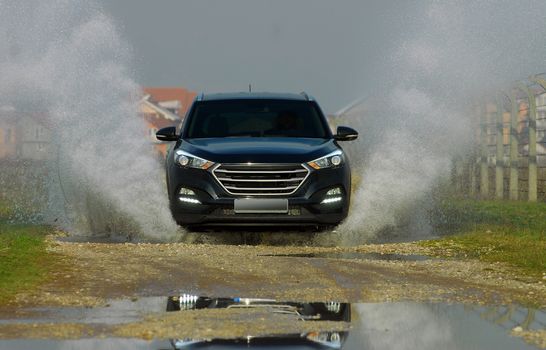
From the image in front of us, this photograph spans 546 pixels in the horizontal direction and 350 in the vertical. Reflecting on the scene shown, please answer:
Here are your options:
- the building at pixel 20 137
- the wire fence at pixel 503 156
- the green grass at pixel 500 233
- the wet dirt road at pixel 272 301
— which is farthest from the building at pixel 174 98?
the wet dirt road at pixel 272 301

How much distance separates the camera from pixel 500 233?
18.6 metres

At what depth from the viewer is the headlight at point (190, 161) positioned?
16156 mm

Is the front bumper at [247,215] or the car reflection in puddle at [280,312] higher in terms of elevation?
the front bumper at [247,215]

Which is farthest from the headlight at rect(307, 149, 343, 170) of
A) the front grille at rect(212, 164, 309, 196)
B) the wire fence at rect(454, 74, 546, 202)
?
the wire fence at rect(454, 74, 546, 202)

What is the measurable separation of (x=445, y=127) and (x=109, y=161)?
21.3ft

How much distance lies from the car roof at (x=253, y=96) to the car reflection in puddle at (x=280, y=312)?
707cm

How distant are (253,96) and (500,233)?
387cm

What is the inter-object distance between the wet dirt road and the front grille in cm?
88

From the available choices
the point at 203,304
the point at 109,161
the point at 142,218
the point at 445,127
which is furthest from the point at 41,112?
the point at 203,304

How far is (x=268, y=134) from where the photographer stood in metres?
17.3

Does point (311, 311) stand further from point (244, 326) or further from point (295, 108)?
point (295, 108)

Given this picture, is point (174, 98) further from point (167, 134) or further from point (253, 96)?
point (167, 134)

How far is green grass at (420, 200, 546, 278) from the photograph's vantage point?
15164 millimetres

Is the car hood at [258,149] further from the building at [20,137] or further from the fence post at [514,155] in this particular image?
the fence post at [514,155]
